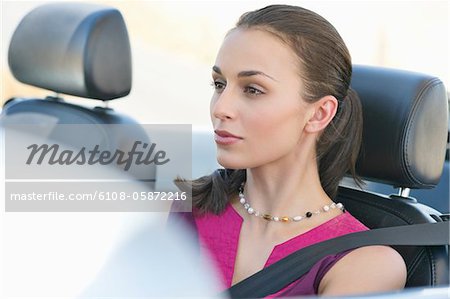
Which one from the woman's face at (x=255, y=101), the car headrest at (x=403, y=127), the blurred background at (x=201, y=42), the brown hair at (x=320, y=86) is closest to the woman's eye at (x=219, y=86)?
the woman's face at (x=255, y=101)

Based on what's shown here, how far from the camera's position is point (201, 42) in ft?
9.84

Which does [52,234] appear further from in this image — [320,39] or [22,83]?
[22,83]

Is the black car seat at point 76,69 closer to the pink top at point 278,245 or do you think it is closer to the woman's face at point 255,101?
the pink top at point 278,245

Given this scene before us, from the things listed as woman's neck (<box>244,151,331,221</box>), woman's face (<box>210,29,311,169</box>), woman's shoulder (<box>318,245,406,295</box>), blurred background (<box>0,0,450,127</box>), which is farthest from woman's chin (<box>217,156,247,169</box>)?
blurred background (<box>0,0,450,127</box>)

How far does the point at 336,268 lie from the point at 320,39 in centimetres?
44

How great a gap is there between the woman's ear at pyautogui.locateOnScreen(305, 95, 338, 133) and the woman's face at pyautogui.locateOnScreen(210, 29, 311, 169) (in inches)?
1.3

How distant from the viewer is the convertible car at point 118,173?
1.16 metres

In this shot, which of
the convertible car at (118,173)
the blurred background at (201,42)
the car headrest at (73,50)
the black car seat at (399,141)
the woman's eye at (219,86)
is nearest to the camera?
the convertible car at (118,173)

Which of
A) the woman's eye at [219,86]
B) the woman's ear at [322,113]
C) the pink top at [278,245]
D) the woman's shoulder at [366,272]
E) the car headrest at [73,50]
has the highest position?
the woman's eye at [219,86]

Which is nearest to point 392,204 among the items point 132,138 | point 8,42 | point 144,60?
point 132,138

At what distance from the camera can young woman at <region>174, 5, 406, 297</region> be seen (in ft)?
4.33

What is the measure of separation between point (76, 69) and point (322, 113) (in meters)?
0.75

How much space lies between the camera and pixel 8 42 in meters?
2.07

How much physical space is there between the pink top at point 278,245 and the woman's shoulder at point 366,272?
2cm
